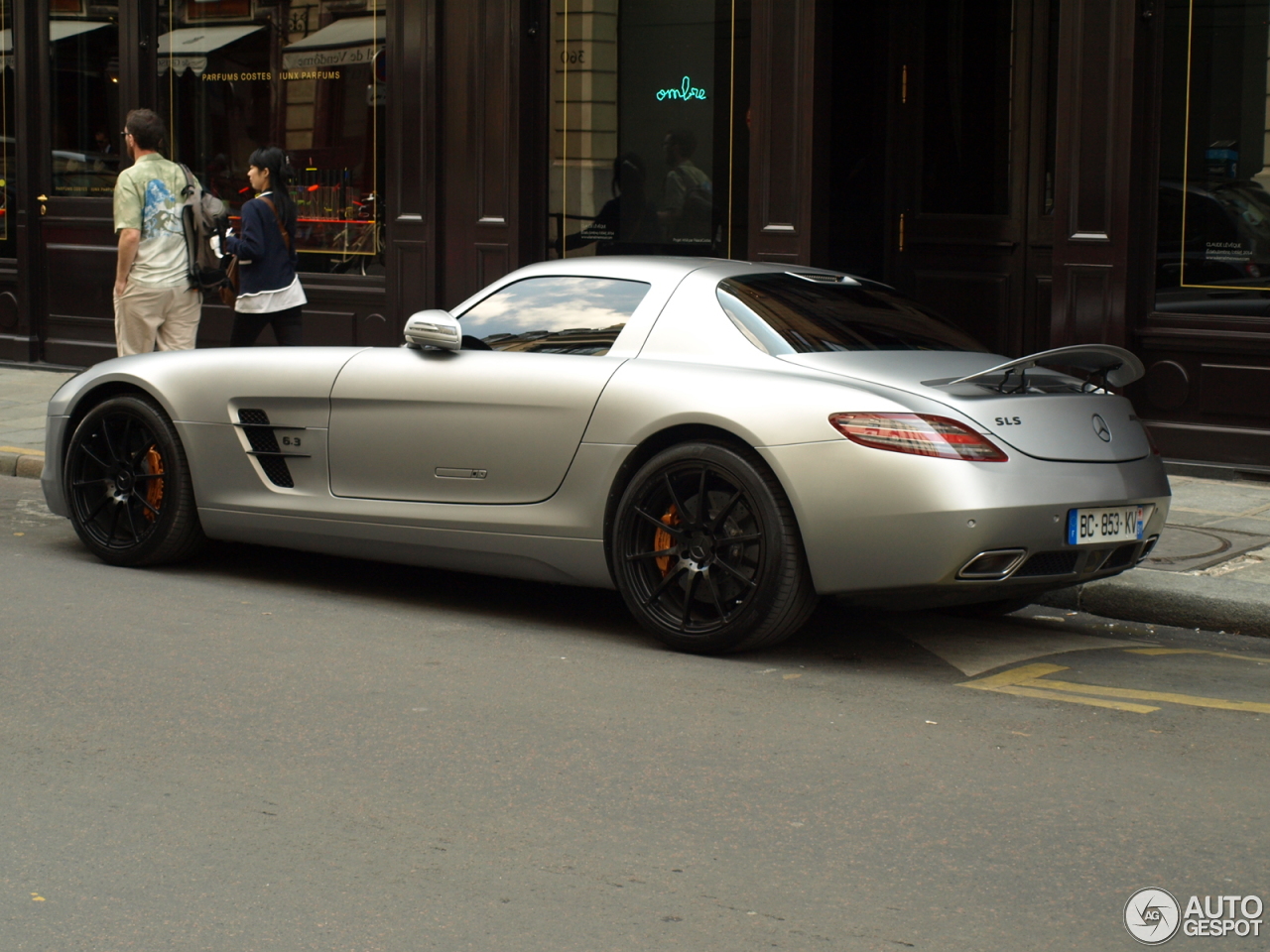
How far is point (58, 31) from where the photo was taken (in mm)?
14875

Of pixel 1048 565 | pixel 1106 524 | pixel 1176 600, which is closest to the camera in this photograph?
pixel 1048 565

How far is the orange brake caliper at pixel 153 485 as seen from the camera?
23.7ft

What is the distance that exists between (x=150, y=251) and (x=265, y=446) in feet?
13.1

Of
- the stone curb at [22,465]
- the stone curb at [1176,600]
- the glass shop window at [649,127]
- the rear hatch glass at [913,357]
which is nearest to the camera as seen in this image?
the rear hatch glass at [913,357]

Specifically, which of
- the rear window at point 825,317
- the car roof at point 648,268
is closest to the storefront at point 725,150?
the rear window at point 825,317

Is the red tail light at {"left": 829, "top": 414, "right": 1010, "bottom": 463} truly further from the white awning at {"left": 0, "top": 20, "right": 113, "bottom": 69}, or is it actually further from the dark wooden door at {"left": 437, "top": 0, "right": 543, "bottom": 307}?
the white awning at {"left": 0, "top": 20, "right": 113, "bottom": 69}

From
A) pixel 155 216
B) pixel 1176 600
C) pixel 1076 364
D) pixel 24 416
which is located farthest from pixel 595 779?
pixel 24 416

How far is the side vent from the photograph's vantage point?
6.90 meters

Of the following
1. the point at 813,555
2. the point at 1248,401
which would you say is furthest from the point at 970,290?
the point at 813,555

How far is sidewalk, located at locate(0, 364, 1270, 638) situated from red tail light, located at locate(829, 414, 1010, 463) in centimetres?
159

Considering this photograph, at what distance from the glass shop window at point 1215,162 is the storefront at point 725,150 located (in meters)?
0.02

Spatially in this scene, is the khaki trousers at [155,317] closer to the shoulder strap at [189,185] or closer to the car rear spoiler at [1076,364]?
the shoulder strap at [189,185]

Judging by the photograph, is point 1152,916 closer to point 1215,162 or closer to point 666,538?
point 666,538

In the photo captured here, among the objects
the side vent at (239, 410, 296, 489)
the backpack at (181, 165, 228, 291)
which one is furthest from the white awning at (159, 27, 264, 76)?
the side vent at (239, 410, 296, 489)
